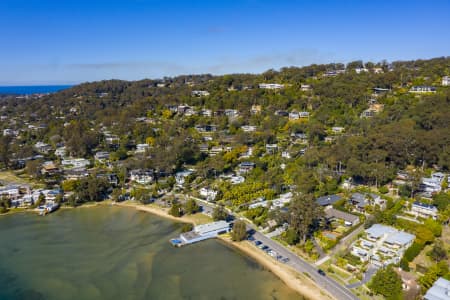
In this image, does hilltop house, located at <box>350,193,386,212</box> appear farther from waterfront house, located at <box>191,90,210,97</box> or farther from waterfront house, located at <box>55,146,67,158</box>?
waterfront house, located at <box>191,90,210,97</box>

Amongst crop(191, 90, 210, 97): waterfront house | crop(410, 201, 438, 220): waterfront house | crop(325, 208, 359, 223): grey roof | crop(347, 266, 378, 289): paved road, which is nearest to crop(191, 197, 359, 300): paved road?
crop(347, 266, 378, 289): paved road

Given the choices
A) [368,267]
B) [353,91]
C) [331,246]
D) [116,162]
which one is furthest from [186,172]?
[353,91]

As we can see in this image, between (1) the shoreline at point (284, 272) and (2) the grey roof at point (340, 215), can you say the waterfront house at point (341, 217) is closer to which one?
(2) the grey roof at point (340, 215)

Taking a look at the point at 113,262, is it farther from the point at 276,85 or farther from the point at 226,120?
the point at 276,85

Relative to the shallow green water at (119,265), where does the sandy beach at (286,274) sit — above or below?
above

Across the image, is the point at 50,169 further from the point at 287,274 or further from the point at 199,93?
the point at 199,93

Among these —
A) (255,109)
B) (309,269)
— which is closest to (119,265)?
(309,269)

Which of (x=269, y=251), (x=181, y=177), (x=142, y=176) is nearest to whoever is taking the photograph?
(x=269, y=251)

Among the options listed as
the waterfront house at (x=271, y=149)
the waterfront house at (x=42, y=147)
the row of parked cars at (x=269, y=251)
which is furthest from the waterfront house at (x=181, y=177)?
the waterfront house at (x=42, y=147)
